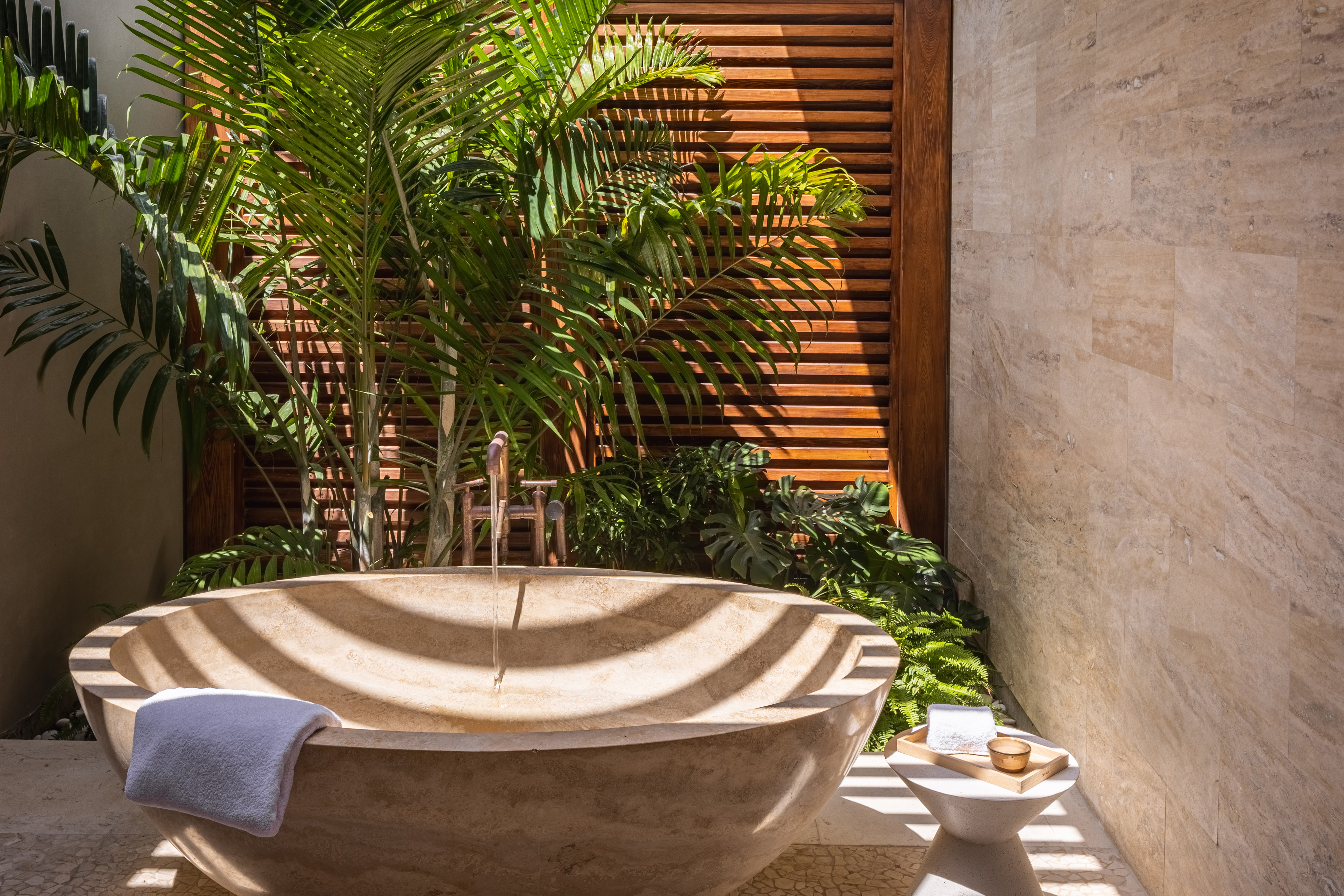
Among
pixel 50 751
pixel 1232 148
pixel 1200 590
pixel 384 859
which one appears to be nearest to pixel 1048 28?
pixel 1232 148

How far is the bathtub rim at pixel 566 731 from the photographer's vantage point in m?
1.52

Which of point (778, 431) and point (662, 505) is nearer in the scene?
point (662, 505)

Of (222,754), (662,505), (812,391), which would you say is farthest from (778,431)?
(222,754)

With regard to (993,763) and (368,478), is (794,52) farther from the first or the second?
(993,763)

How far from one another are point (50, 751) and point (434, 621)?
38.5 inches

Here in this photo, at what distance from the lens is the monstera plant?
8.79 feet

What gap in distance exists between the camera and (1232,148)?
1.78m

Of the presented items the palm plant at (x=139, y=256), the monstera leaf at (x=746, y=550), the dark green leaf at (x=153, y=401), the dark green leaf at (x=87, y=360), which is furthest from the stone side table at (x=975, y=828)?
the dark green leaf at (x=87, y=360)

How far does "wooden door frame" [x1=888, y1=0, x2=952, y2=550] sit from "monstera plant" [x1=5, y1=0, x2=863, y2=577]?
325mm

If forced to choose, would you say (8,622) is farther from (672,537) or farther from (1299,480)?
(1299,480)

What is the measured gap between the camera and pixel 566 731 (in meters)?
1.72

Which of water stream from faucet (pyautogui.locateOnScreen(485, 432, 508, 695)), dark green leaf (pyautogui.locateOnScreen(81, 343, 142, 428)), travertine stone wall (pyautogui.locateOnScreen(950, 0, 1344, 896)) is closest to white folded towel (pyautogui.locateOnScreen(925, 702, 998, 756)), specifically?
travertine stone wall (pyautogui.locateOnScreen(950, 0, 1344, 896))

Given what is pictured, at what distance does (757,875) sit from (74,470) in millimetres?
2213

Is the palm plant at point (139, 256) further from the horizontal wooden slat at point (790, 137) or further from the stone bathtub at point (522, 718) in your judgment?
the horizontal wooden slat at point (790, 137)
